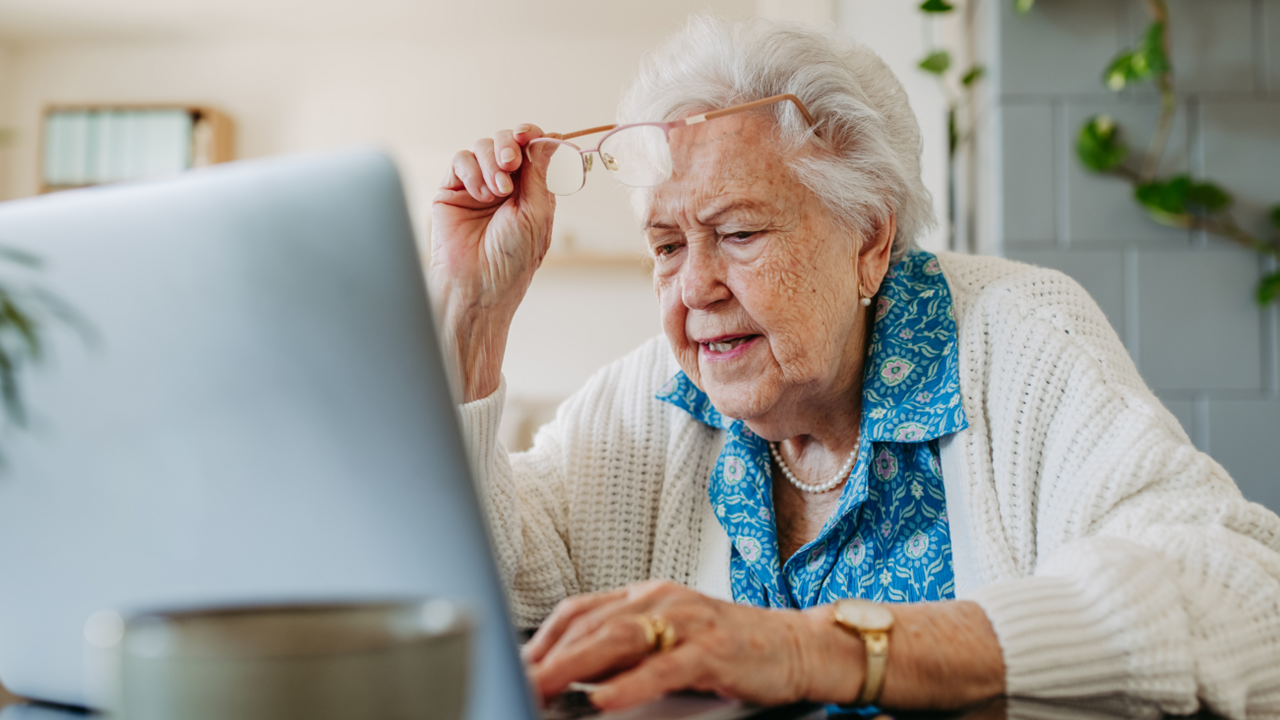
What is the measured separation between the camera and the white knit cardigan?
626 mm

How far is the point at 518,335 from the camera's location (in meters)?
4.76

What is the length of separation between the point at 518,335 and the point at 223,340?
14.5 feet

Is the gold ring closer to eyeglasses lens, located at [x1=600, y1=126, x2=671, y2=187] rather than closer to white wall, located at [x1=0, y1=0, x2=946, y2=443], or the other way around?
eyeglasses lens, located at [x1=600, y1=126, x2=671, y2=187]

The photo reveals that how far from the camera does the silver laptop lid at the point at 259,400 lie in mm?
357

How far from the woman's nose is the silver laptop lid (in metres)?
0.77

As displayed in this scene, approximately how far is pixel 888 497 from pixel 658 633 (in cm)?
63

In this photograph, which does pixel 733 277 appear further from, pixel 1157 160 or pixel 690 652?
pixel 1157 160

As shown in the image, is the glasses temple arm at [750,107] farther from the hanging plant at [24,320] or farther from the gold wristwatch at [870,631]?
the hanging plant at [24,320]

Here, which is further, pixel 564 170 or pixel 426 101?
pixel 426 101

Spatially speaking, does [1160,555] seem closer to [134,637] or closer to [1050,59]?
[134,637]

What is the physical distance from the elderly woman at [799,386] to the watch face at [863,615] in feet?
0.61

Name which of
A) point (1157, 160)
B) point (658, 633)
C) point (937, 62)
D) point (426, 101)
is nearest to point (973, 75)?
point (937, 62)

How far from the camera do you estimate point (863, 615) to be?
629mm

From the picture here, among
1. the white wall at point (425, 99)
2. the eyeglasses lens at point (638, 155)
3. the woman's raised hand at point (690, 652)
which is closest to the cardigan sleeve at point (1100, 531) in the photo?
the woman's raised hand at point (690, 652)
